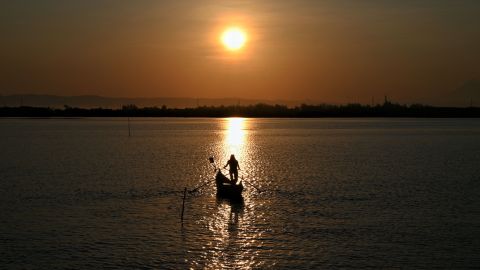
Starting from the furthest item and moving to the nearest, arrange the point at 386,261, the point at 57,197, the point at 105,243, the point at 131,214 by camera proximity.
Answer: the point at 57,197 < the point at 131,214 < the point at 105,243 < the point at 386,261

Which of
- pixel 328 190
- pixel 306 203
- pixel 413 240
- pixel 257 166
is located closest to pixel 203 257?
pixel 413 240

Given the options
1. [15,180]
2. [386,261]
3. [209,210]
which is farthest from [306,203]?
[15,180]

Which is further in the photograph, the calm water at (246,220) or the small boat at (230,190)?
the small boat at (230,190)

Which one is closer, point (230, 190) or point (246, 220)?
point (246, 220)

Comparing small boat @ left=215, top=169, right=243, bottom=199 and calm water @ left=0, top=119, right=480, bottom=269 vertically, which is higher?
small boat @ left=215, top=169, right=243, bottom=199

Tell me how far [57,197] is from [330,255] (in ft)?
53.7

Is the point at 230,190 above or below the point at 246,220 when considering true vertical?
above

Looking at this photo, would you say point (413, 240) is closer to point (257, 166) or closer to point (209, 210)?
point (209, 210)

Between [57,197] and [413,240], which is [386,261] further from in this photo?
[57,197]

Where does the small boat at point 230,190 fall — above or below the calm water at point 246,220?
above

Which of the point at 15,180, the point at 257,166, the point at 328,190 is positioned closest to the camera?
the point at 328,190

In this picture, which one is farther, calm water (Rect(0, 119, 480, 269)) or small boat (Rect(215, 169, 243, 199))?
small boat (Rect(215, 169, 243, 199))

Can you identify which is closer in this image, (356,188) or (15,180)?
(356,188)

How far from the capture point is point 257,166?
46.7 metres
